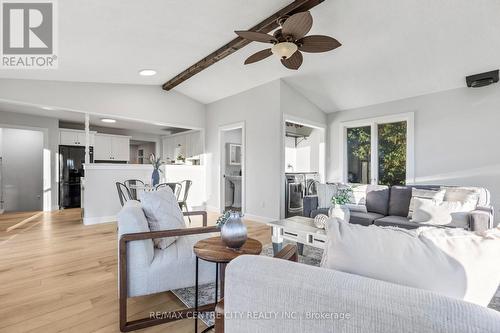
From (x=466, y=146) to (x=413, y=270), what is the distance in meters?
4.57

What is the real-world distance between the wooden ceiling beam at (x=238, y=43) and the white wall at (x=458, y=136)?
306 centimetres

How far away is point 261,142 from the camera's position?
5074mm

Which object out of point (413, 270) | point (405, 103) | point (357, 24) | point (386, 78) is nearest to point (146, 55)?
point (357, 24)

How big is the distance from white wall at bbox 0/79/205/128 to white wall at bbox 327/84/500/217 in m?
4.38

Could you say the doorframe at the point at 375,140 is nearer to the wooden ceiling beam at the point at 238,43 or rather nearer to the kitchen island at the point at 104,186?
the wooden ceiling beam at the point at 238,43

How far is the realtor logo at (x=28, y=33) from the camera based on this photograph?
2.48 meters

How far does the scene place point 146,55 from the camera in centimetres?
384

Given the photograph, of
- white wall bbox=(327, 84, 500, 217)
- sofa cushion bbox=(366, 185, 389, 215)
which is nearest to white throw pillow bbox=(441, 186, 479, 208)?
sofa cushion bbox=(366, 185, 389, 215)

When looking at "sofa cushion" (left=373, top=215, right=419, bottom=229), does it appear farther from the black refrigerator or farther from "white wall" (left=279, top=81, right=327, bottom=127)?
the black refrigerator

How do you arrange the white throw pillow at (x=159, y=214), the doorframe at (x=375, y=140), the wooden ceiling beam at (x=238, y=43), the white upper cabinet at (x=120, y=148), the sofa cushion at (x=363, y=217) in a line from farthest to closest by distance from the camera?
the white upper cabinet at (x=120, y=148) < the doorframe at (x=375, y=140) < the sofa cushion at (x=363, y=217) < the wooden ceiling beam at (x=238, y=43) < the white throw pillow at (x=159, y=214)

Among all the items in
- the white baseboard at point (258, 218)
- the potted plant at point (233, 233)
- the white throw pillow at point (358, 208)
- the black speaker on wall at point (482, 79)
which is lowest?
the white baseboard at point (258, 218)

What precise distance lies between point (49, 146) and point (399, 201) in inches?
289

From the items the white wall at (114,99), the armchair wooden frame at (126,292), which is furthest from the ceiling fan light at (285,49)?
the white wall at (114,99)

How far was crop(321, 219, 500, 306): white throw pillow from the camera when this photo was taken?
717 millimetres
